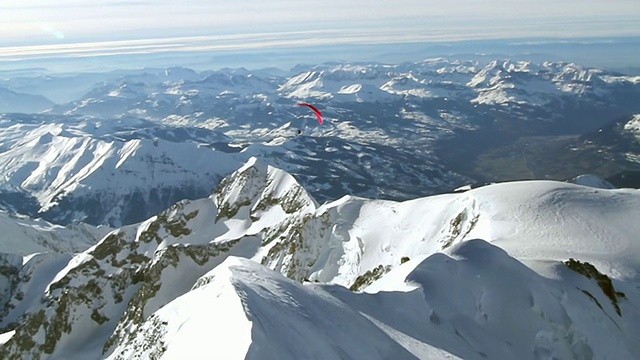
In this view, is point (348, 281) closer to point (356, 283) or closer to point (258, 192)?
point (356, 283)

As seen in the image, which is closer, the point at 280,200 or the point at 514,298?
the point at 514,298

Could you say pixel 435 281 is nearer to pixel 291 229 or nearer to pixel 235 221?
pixel 291 229

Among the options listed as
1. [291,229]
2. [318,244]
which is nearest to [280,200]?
[291,229]

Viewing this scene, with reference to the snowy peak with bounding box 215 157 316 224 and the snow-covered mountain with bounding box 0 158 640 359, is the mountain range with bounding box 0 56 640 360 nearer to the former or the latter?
the snow-covered mountain with bounding box 0 158 640 359

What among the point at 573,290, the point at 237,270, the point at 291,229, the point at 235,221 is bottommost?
the point at 235,221

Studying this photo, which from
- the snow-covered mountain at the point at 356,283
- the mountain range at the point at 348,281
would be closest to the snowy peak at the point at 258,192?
the mountain range at the point at 348,281

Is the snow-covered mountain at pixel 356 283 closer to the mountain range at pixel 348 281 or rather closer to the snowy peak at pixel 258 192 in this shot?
the mountain range at pixel 348 281

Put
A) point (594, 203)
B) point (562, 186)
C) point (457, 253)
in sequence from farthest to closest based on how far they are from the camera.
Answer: point (562, 186)
point (594, 203)
point (457, 253)

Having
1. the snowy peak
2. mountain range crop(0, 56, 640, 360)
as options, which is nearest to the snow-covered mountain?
mountain range crop(0, 56, 640, 360)
